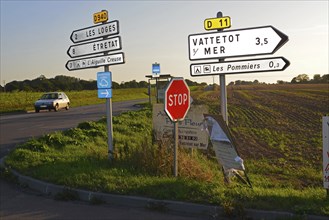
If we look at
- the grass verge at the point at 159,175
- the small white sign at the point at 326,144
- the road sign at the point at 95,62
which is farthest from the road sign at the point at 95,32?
the small white sign at the point at 326,144

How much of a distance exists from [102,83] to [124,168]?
2.07 metres

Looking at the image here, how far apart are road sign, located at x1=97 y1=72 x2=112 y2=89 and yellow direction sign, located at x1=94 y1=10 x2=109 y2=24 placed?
3.85ft

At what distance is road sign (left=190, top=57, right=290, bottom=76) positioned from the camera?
22.8ft

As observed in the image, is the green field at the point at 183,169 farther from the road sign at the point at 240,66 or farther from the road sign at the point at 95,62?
the road sign at the point at 95,62

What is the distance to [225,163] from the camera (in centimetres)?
734

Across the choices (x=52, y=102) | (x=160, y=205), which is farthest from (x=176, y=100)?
(x=52, y=102)

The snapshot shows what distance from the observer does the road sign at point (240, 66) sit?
6.96m

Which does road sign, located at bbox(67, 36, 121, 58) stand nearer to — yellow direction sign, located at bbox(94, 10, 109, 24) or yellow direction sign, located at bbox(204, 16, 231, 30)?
yellow direction sign, located at bbox(94, 10, 109, 24)

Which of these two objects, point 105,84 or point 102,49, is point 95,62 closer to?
point 102,49

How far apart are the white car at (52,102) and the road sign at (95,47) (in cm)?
2379

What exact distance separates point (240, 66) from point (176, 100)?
4.21 feet

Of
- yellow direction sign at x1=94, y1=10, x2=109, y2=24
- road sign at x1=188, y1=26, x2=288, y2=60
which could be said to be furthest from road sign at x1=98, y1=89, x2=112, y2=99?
road sign at x1=188, y1=26, x2=288, y2=60

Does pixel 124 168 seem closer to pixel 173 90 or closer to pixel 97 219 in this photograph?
pixel 173 90

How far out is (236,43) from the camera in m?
7.38
